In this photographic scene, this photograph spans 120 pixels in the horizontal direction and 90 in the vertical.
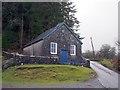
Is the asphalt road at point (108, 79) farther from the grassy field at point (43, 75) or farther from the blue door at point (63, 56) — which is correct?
the blue door at point (63, 56)

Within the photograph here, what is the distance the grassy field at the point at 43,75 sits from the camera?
23.9 metres

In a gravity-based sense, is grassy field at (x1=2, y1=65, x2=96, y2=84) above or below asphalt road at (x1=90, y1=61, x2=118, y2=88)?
above

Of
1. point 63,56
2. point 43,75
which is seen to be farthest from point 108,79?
point 63,56

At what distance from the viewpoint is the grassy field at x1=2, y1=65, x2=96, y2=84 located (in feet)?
78.6

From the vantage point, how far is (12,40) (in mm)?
55062

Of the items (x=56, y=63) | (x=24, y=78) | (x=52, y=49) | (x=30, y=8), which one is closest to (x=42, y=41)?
(x=52, y=49)

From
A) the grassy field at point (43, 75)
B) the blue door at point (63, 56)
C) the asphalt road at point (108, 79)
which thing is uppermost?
the blue door at point (63, 56)

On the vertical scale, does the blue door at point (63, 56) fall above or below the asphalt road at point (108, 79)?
above

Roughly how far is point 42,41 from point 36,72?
12.1 m

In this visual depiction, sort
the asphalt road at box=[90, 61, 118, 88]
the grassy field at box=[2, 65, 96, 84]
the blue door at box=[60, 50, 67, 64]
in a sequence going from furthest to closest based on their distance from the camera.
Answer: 1. the blue door at box=[60, 50, 67, 64]
2. the grassy field at box=[2, 65, 96, 84]
3. the asphalt road at box=[90, 61, 118, 88]

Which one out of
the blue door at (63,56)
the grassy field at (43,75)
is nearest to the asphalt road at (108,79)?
the grassy field at (43,75)

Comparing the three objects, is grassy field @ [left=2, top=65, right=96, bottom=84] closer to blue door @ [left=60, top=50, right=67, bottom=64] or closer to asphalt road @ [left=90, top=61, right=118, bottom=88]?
asphalt road @ [left=90, top=61, right=118, bottom=88]

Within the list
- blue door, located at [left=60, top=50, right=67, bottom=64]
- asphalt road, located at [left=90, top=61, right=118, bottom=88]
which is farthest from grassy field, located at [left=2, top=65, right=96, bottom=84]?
blue door, located at [left=60, top=50, right=67, bottom=64]

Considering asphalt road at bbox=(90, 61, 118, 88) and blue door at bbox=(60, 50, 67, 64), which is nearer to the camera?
asphalt road at bbox=(90, 61, 118, 88)
